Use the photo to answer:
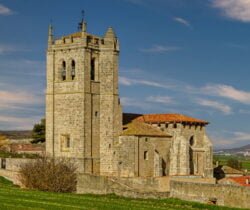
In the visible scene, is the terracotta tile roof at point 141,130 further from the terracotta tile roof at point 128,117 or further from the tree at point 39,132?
the tree at point 39,132

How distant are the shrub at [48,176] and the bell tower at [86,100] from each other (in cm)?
479

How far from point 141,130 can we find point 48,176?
426 inches

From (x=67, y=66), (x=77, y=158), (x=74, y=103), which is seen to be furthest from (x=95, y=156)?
(x=67, y=66)

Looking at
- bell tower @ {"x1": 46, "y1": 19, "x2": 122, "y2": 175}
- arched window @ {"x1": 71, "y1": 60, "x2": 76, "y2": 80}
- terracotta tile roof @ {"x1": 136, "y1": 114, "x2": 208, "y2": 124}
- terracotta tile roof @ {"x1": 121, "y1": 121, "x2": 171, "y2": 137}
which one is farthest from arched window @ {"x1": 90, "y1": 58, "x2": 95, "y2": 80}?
terracotta tile roof @ {"x1": 136, "y1": 114, "x2": 208, "y2": 124}

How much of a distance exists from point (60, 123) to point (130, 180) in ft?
25.8

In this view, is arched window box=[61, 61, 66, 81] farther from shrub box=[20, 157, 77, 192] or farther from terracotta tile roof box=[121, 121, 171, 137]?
shrub box=[20, 157, 77, 192]

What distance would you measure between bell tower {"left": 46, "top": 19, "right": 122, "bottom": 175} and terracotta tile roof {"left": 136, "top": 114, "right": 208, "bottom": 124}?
4.70 meters

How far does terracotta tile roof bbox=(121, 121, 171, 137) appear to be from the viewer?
48747mm

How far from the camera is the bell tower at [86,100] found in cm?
4844

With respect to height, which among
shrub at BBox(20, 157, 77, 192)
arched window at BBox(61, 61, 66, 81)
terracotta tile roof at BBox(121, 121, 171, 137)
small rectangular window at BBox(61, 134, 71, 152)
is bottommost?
shrub at BBox(20, 157, 77, 192)

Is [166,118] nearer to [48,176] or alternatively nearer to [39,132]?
[48,176]

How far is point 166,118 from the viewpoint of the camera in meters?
53.1

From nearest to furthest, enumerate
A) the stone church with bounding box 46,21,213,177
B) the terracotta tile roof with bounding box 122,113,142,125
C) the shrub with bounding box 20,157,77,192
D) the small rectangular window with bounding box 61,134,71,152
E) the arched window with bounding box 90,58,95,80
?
the shrub with bounding box 20,157,77,192 → the stone church with bounding box 46,21,213,177 → the arched window with bounding box 90,58,95,80 → the small rectangular window with bounding box 61,134,71,152 → the terracotta tile roof with bounding box 122,113,142,125

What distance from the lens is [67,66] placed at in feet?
163
